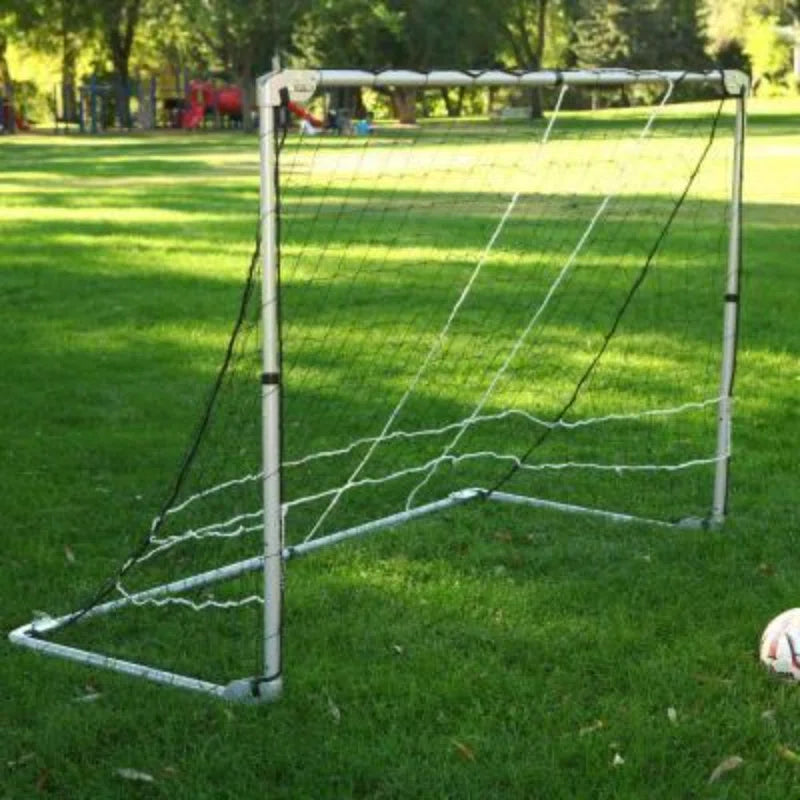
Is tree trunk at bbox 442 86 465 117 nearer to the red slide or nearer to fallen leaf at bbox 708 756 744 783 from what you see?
the red slide

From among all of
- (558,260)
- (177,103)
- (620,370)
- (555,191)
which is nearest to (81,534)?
(620,370)

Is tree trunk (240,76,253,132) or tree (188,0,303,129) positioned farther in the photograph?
tree trunk (240,76,253,132)

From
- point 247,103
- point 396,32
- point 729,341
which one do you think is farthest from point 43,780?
point 396,32

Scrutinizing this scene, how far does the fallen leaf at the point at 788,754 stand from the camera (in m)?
3.97

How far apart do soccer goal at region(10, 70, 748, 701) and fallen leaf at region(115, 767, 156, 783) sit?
50 centimetres

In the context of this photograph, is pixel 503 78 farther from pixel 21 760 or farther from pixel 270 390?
pixel 21 760

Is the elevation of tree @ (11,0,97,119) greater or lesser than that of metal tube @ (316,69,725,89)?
greater

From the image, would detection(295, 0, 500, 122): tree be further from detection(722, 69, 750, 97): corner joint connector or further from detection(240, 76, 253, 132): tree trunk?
detection(722, 69, 750, 97): corner joint connector

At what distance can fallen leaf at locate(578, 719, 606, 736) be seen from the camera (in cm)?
411

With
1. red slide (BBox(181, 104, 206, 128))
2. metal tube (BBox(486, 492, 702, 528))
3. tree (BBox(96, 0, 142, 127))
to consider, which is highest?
tree (BBox(96, 0, 142, 127))

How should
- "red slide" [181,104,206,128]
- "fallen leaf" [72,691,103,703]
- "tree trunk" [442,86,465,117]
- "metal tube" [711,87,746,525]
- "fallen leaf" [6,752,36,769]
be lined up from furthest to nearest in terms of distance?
"tree trunk" [442,86,465,117]
"red slide" [181,104,206,128]
"metal tube" [711,87,746,525]
"fallen leaf" [72,691,103,703]
"fallen leaf" [6,752,36,769]

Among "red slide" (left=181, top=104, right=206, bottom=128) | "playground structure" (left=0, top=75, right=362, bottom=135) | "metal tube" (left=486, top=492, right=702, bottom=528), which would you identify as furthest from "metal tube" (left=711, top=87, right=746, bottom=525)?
"red slide" (left=181, top=104, right=206, bottom=128)

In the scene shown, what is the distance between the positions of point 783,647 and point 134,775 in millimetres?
1950

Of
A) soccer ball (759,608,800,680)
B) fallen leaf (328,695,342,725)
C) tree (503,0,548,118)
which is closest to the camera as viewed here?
fallen leaf (328,695,342,725)
